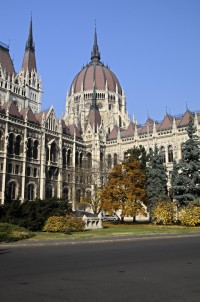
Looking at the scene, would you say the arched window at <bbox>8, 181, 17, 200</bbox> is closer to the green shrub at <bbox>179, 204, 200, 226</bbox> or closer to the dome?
the green shrub at <bbox>179, 204, 200, 226</bbox>

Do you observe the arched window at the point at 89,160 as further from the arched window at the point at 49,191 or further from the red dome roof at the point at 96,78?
the red dome roof at the point at 96,78

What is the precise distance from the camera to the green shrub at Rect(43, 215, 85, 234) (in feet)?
81.8

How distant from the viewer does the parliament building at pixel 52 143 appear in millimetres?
51219

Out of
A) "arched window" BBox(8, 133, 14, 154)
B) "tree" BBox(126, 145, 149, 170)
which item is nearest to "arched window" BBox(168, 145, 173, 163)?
"tree" BBox(126, 145, 149, 170)

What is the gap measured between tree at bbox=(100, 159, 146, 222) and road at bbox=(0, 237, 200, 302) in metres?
27.4

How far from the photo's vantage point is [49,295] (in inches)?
269

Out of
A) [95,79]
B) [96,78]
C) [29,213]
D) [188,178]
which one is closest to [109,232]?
[29,213]

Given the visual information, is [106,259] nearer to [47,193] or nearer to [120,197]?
[120,197]

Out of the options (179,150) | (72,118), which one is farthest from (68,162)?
(72,118)

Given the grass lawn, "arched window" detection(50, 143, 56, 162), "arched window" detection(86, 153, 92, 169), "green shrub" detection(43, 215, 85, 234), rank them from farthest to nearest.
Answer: "arched window" detection(86, 153, 92, 169) → "arched window" detection(50, 143, 56, 162) → "green shrub" detection(43, 215, 85, 234) → the grass lawn

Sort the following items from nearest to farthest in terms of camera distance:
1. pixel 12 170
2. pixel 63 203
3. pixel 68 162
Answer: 1. pixel 63 203
2. pixel 12 170
3. pixel 68 162

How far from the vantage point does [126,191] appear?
40625mm

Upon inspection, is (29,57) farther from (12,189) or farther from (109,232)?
(109,232)

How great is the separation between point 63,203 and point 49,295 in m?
22.1
